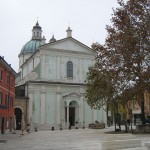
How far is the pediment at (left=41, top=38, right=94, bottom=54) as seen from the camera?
64.4 meters

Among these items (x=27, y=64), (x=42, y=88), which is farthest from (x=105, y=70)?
(x=27, y=64)

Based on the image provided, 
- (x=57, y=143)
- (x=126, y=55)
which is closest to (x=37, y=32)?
(x=126, y=55)

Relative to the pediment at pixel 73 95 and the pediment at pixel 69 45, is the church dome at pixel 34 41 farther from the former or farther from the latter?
the pediment at pixel 73 95

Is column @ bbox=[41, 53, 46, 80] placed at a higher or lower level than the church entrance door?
higher

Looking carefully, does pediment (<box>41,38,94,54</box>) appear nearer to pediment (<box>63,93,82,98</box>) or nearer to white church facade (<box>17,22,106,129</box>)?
white church facade (<box>17,22,106,129</box>)

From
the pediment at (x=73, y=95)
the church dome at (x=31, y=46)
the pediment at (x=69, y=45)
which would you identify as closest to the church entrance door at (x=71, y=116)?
the pediment at (x=73, y=95)

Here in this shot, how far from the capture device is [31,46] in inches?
3268

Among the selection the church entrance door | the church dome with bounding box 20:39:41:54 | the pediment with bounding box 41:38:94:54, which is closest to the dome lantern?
the church dome with bounding box 20:39:41:54

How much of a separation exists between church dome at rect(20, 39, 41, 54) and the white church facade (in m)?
14.8

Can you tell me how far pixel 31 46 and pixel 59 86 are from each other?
23141mm

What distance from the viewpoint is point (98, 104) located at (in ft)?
148

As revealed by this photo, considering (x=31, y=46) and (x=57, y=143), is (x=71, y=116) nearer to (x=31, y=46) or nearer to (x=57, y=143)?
(x=31, y=46)

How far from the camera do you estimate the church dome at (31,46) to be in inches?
3247

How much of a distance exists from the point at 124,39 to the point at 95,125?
28.1m
